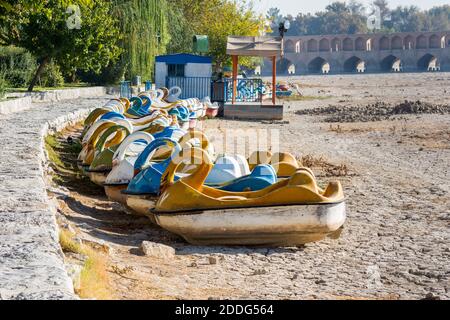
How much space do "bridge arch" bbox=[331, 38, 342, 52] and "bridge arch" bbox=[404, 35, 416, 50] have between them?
8.94m

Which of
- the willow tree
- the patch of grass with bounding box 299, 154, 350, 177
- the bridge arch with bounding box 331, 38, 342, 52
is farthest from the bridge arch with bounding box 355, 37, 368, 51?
the patch of grass with bounding box 299, 154, 350, 177

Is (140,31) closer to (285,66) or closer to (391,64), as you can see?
(391,64)

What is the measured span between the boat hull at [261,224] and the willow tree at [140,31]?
21.2 meters

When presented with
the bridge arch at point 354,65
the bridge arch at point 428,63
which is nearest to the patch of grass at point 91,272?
the bridge arch at point 428,63

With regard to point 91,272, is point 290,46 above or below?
above

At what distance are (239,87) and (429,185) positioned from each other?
15172mm

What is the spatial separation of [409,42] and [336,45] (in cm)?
1017

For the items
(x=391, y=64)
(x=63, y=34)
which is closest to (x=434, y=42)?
(x=391, y=64)

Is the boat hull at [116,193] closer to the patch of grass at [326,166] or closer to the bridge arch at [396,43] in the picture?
the patch of grass at [326,166]

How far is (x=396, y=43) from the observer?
108312mm

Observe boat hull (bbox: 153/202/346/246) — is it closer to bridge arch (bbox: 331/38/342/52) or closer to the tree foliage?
the tree foliage

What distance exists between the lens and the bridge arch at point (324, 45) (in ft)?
372

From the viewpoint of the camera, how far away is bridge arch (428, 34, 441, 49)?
354 feet
